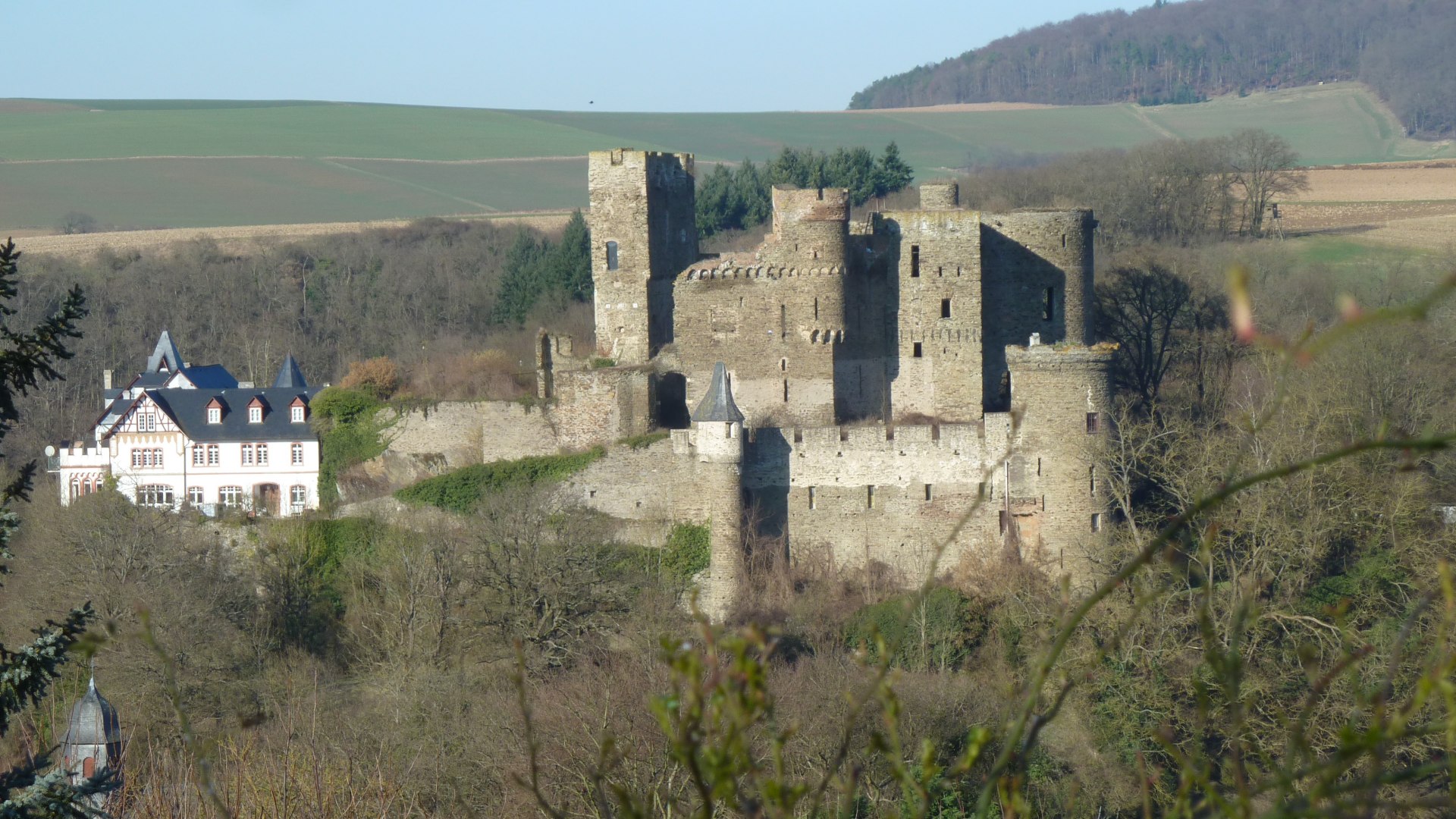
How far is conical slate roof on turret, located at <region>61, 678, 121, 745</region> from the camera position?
65.4 ft

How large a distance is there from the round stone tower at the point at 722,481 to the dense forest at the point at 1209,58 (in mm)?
55632

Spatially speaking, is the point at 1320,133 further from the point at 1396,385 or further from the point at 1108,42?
the point at 1396,385

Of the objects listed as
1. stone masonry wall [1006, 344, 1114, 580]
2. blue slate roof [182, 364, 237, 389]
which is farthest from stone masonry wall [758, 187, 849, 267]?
blue slate roof [182, 364, 237, 389]

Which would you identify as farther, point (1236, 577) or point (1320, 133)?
point (1320, 133)

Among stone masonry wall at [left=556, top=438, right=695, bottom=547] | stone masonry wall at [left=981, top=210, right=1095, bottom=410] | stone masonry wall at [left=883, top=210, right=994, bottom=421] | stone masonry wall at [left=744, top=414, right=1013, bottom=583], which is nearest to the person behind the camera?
stone masonry wall at [left=744, top=414, right=1013, bottom=583]

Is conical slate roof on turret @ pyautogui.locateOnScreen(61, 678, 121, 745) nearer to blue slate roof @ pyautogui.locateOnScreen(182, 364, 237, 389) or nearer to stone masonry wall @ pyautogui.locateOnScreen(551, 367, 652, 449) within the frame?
stone masonry wall @ pyautogui.locateOnScreen(551, 367, 652, 449)

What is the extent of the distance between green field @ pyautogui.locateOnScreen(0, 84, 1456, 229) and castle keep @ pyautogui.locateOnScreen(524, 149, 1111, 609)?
4156 cm

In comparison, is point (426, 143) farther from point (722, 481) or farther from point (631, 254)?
point (722, 481)

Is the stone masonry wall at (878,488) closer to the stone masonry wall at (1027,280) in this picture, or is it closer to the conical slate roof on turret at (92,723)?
the stone masonry wall at (1027,280)

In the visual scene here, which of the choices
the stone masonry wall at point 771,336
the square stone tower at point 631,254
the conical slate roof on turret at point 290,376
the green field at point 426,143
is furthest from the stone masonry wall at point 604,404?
the green field at point 426,143

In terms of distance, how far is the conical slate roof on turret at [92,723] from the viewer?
1994cm

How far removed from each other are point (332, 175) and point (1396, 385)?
56.0m

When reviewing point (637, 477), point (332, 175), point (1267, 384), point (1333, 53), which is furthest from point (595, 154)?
point (1333, 53)

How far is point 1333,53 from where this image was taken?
8844 cm
